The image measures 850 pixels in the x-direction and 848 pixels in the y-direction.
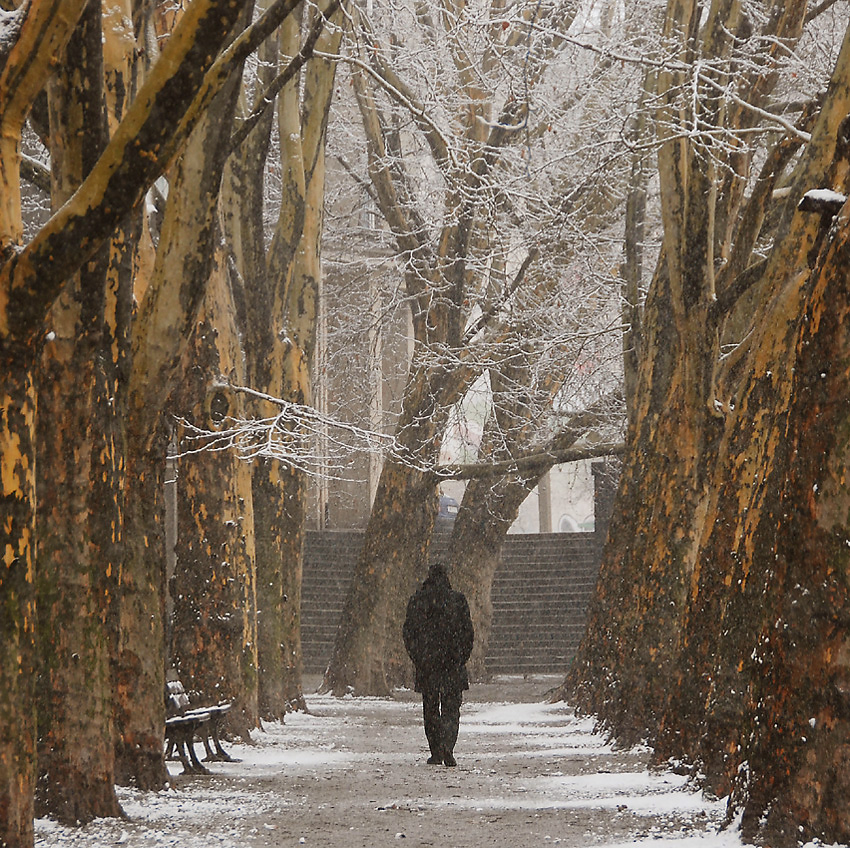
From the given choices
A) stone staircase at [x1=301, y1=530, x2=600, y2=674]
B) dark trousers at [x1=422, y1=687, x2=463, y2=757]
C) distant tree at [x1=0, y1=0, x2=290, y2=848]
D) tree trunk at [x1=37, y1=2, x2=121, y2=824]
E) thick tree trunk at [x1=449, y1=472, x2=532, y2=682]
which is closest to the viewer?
distant tree at [x1=0, y1=0, x2=290, y2=848]

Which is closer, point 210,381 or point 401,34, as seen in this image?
point 210,381

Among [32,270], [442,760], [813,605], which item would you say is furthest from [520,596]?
[32,270]

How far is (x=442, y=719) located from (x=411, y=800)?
2303 mm

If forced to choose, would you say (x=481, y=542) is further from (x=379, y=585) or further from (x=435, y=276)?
(x=435, y=276)

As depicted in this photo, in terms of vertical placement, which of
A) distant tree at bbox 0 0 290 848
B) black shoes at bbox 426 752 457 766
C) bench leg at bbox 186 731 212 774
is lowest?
black shoes at bbox 426 752 457 766

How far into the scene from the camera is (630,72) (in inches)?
785

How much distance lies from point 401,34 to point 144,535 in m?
13.9

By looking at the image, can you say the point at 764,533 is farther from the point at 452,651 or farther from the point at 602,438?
the point at 602,438

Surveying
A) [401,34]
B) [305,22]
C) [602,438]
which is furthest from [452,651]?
[602,438]

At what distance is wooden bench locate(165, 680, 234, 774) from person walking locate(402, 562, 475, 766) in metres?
1.70

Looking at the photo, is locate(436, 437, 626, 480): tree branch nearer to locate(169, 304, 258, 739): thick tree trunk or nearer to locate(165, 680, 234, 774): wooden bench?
locate(169, 304, 258, 739): thick tree trunk

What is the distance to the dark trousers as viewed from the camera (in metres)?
12.1

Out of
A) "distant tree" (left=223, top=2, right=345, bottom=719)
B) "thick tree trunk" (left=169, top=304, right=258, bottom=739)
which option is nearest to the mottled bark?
"thick tree trunk" (left=169, top=304, right=258, bottom=739)

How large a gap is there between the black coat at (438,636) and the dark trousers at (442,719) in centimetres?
10
